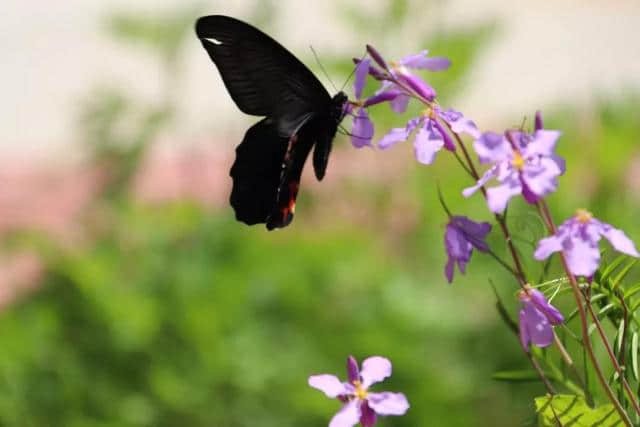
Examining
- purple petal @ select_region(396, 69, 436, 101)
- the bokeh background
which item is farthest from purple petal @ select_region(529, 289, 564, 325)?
the bokeh background

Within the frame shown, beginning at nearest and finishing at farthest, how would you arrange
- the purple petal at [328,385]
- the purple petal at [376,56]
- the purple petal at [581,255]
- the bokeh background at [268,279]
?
the purple petal at [581,255], the purple petal at [328,385], the purple petal at [376,56], the bokeh background at [268,279]

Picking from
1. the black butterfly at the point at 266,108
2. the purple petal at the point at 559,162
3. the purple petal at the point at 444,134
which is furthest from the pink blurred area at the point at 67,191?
the purple petal at the point at 559,162

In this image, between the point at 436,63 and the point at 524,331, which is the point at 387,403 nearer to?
the point at 524,331

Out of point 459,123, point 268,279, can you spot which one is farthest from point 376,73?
point 268,279

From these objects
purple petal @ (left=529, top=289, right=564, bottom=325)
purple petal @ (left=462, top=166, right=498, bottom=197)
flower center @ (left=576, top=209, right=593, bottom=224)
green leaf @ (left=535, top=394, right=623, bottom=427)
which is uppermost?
purple petal @ (left=462, top=166, right=498, bottom=197)

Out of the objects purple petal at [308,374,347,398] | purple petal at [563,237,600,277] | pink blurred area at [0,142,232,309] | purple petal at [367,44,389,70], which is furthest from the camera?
pink blurred area at [0,142,232,309]

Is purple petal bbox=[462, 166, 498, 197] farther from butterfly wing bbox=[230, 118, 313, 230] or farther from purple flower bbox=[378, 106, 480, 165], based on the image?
butterfly wing bbox=[230, 118, 313, 230]

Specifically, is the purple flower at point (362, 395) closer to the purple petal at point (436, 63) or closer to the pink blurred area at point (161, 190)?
the purple petal at point (436, 63)
